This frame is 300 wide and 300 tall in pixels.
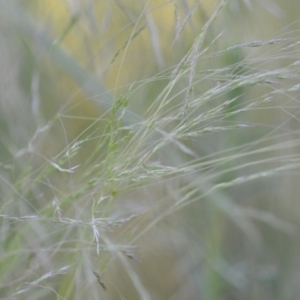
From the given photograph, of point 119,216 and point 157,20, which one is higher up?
point 157,20

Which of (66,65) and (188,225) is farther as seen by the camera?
(188,225)

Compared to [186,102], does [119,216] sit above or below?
below

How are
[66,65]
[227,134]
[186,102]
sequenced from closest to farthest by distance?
[186,102] → [66,65] → [227,134]

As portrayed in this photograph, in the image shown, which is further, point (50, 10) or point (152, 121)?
point (50, 10)

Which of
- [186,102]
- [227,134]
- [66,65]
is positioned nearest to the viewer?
[186,102]

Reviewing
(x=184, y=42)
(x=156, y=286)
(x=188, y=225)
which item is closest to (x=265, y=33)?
(x=184, y=42)

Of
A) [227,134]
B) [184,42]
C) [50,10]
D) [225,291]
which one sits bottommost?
[225,291]

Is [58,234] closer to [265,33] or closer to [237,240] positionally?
[237,240]

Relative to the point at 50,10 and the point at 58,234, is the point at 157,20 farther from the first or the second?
the point at 58,234

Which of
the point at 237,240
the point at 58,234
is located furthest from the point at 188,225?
the point at 58,234
